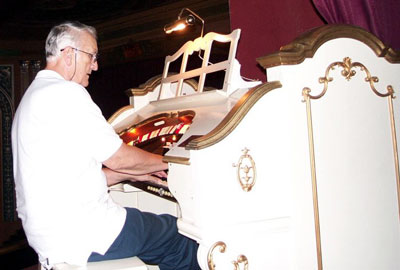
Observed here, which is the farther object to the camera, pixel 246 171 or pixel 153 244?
A: pixel 153 244

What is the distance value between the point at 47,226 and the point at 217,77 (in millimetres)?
5168

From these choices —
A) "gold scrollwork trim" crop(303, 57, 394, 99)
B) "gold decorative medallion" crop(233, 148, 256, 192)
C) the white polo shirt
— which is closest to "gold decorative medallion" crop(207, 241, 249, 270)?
"gold decorative medallion" crop(233, 148, 256, 192)

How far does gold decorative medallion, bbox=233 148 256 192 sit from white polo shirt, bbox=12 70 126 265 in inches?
19.7

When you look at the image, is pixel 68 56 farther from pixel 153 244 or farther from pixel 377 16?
pixel 377 16

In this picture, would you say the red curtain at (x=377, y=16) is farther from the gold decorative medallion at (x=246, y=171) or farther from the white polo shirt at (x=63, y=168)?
the white polo shirt at (x=63, y=168)

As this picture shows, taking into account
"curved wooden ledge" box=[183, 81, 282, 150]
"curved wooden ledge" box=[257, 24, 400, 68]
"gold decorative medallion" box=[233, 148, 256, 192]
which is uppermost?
"curved wooden ledge" box=[257, 24, 400, 68]

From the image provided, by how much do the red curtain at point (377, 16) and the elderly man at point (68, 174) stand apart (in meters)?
1.25

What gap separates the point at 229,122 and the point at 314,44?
18.9 inches

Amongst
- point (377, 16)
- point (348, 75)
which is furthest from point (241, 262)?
point (377, 16)

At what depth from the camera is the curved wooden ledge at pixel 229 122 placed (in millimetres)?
1671

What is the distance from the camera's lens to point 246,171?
1.75 metres

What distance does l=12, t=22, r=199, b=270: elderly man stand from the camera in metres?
1.81

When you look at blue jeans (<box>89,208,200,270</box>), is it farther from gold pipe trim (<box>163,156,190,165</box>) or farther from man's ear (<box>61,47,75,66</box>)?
man's ear (<box>61,47,75,66</box>)

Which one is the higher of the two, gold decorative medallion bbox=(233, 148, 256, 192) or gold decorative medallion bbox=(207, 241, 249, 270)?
gold decorative medallion bbox=(233, 148, 256, 192)
